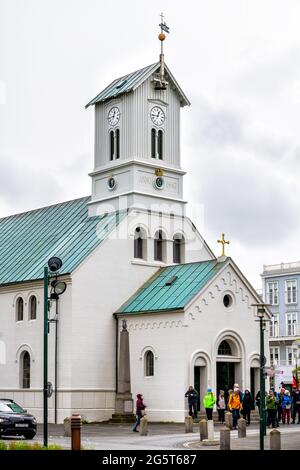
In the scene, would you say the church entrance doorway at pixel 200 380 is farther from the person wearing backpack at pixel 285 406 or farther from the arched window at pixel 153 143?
the arched window at pixel 153 143

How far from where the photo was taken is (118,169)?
5434 cm

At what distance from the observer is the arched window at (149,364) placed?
49.2 metres

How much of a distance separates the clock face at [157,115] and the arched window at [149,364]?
13.9 meters

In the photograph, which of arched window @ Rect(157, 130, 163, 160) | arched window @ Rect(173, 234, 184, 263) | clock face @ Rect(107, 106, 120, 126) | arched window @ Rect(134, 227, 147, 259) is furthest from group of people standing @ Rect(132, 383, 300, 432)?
clock face @ Rect(107, 106, 120, 126)

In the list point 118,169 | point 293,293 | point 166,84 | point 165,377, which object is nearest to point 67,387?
point 165,377

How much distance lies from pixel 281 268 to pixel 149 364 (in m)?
67.5

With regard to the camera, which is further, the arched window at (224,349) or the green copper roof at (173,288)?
the arched window at (224,349)

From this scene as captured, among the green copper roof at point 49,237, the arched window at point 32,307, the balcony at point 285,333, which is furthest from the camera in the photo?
the balcony at point 285,333

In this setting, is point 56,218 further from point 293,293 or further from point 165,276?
point 293,293

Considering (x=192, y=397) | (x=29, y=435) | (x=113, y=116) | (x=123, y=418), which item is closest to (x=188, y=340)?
(x=192, y=397)

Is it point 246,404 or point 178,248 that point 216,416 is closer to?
point 246,404

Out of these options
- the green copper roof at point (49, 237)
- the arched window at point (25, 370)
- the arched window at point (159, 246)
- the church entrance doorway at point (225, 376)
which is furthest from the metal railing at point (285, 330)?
the arched window at point (25, 370)

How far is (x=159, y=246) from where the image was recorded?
54406 mm

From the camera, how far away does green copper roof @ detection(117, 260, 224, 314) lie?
4847 cm
